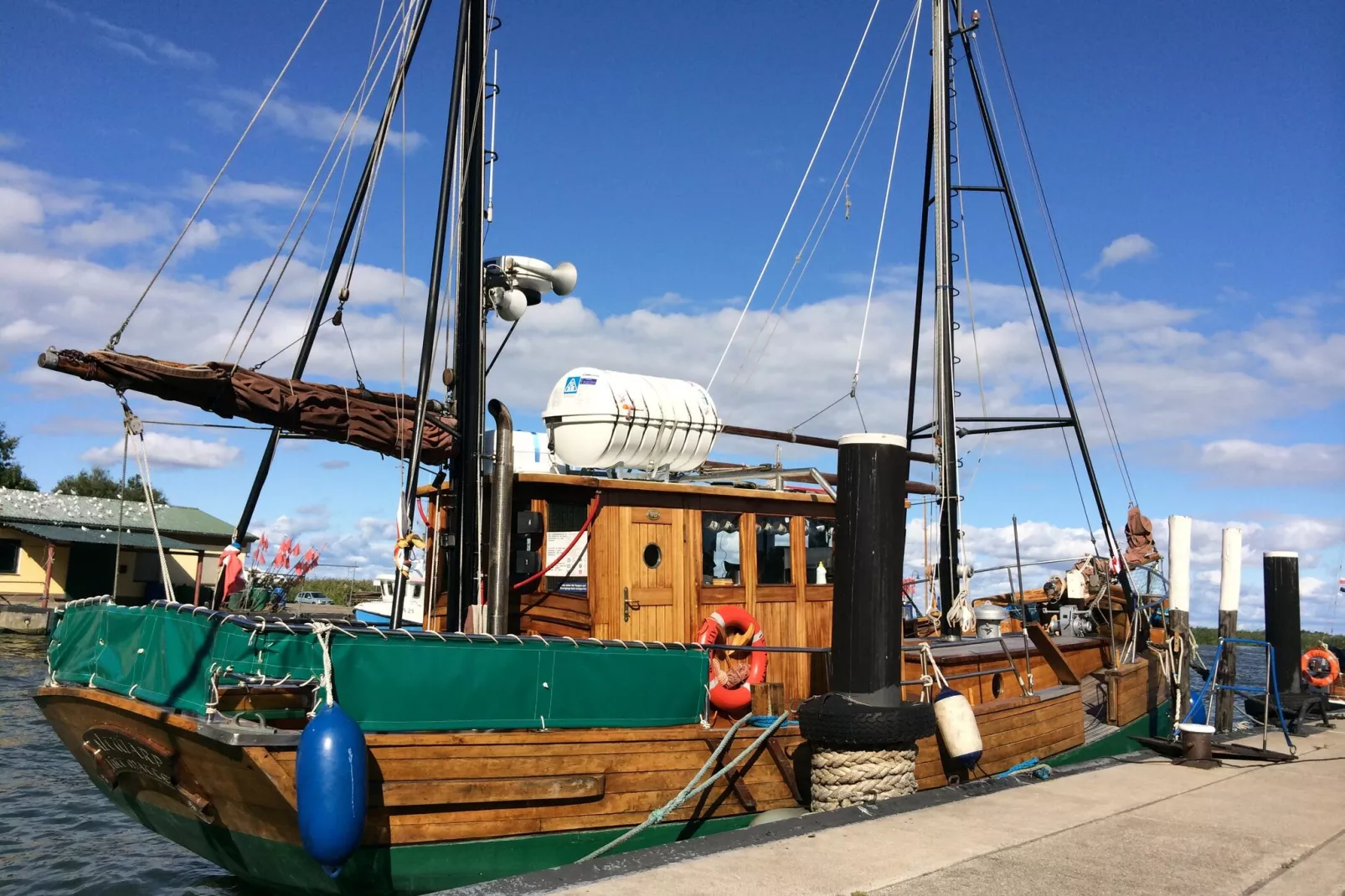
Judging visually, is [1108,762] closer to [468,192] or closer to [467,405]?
[467,405]

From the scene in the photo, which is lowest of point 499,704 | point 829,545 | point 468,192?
point 499,704

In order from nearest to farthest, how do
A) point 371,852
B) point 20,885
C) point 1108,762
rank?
point 371,852
point 20,885
point 1108,762

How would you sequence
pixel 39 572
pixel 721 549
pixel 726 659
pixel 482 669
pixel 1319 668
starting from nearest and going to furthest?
1. pixel 482 669
2. pixel 726 659
3. pixel 721 549
4. pixel 1319 668
5. pixel 39 572

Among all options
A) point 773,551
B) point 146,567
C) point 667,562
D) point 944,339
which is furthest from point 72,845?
point 146,567

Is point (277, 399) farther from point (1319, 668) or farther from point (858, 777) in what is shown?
point (1319, 668)

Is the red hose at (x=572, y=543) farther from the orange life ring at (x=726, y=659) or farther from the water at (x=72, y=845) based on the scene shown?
the water at (x=72, y=845)

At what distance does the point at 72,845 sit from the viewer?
11.1 m

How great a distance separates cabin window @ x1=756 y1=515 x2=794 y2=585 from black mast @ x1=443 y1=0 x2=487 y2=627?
2.91 metres

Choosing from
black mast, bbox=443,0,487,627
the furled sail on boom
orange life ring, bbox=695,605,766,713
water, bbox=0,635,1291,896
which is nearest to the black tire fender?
orange life ring, bbox=695,605,766,713

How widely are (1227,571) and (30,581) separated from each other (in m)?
41.0

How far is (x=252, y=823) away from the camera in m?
7.14

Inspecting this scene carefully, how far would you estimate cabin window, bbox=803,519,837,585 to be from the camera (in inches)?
439

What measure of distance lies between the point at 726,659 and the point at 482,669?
284 cm

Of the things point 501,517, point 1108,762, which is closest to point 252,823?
point 501,517
